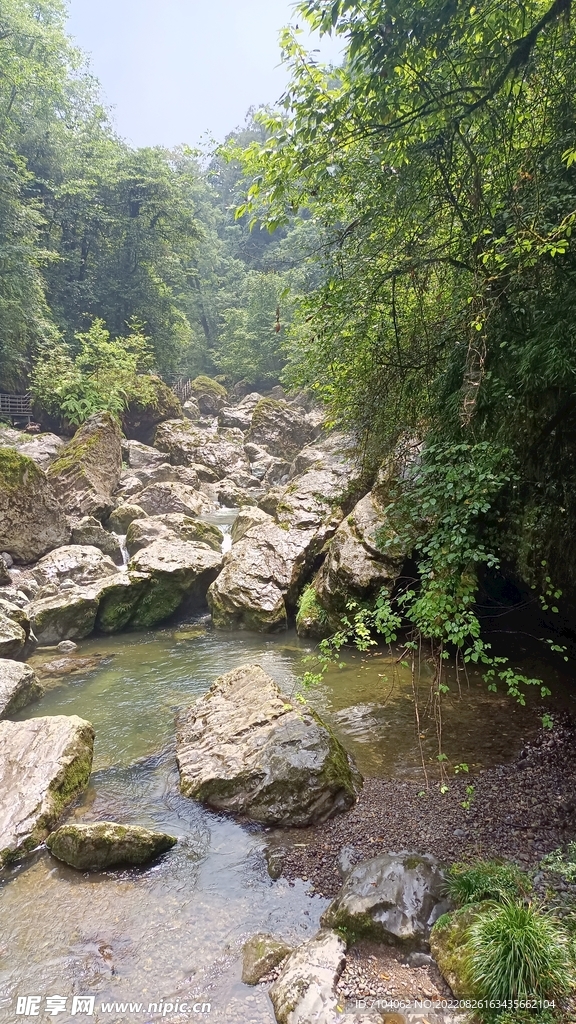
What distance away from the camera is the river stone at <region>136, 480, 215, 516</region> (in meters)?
16.0

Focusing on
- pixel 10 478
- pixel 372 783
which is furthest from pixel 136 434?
pixel 372 783

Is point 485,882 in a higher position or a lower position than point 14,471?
lower

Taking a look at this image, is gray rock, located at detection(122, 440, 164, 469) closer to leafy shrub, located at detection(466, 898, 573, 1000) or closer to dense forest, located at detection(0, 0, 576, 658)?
dense forest, located at detection(0, 0, 576, 658)

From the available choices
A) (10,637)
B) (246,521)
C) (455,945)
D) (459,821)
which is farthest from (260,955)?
(246,521)

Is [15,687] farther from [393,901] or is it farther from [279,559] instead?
[393,901]

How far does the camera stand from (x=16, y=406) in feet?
69.5

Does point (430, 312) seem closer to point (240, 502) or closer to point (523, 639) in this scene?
Answer: point (523, 639)

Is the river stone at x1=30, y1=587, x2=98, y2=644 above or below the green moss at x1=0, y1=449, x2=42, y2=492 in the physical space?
below

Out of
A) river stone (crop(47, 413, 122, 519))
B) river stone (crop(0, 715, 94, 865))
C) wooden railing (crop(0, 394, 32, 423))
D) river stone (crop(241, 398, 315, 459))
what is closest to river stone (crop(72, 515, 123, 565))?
river stone (crop(47, 413, 122, 519))

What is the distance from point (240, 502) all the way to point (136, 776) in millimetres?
13792

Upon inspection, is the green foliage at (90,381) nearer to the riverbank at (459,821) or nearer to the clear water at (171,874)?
the clear water at (171,874)

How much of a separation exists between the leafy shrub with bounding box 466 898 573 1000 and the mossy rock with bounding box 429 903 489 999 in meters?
0.08

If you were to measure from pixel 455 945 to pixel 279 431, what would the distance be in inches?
929

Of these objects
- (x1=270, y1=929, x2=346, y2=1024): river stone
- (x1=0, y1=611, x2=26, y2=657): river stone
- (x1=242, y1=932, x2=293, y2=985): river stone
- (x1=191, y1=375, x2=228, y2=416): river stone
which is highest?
(x1=191, y1=375, x2=228, y2=416): river stone
